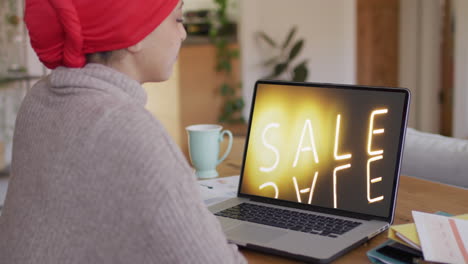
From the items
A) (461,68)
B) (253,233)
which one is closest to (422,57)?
(461,68)

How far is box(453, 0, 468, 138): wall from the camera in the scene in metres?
5.38

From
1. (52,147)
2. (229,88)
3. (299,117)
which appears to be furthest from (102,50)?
(229,88)

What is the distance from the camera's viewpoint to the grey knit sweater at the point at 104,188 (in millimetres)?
728

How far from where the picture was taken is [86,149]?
759mm

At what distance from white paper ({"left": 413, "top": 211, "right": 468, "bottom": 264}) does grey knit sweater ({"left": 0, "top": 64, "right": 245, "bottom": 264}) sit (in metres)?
0.30

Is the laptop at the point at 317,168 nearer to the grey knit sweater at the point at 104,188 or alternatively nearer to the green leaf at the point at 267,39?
the grey knit sweater at the point at 104,188

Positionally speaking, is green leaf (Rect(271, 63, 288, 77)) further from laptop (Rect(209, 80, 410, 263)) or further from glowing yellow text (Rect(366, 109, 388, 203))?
glowing yellow text (Rect(366, 109, 388, 203))

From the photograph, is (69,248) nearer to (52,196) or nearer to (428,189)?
(52,196)

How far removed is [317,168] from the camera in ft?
4.07

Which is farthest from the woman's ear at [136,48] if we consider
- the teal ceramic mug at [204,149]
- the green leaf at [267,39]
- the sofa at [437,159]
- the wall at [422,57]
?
the wall at [422,57]

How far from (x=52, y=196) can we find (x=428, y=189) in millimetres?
928

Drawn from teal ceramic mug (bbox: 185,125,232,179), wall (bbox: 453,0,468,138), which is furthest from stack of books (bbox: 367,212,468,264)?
wall (bbox: 453,0,468,138)

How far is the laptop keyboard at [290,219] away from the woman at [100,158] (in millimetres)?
292

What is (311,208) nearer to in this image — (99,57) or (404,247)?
(404,247)
